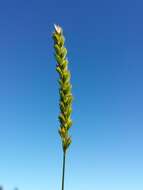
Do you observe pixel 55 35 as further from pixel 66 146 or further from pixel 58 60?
pixel 66 146

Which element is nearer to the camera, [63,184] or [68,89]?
[63,184]

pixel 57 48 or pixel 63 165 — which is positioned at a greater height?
pixel 57 48

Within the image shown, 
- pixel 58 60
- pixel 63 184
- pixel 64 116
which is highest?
pixel 58 60

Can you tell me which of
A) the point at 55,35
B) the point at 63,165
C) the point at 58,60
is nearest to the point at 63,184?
the point at 63,165

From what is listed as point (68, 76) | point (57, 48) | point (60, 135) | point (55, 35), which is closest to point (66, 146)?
point (60, 135)

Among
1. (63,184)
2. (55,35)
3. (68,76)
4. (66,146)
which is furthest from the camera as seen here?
(55,35)

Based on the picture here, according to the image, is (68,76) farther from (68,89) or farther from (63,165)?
(63,165)

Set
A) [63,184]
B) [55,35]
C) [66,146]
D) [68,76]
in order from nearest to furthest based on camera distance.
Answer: [63,184] → [66,146] → [68,76] → [55,35]
